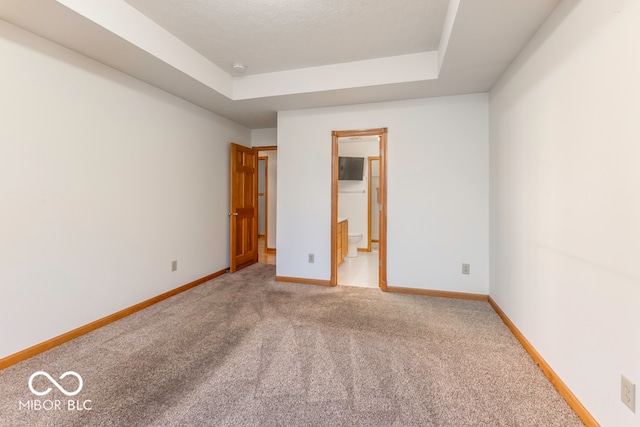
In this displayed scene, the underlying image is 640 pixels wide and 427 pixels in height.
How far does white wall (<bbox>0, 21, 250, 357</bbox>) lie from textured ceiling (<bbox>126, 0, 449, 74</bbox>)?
808mm

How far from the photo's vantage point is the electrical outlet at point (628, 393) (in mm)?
1118

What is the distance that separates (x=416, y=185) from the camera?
3.29 meters

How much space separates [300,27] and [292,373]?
266 centimetres

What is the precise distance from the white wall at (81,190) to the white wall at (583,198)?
3.43m

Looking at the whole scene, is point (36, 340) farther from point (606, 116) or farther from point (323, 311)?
point (606, 116)

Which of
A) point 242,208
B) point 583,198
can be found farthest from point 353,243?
point 583,198

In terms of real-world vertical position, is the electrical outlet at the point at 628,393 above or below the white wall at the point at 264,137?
below

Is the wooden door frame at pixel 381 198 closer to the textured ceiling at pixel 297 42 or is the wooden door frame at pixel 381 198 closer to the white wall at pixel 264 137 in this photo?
the textured ceiling at pixel 297 42

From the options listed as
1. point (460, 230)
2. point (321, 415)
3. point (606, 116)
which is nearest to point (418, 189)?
point (460, 230)

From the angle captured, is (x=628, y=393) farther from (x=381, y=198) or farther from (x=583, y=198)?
(x=381, y=198)

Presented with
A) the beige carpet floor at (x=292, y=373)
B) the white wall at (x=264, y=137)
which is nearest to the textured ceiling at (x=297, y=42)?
the white wall at (x=264, y=137)

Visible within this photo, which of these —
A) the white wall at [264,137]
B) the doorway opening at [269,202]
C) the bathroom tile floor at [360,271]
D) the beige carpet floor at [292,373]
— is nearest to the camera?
the beige carpet floor at [292,373]

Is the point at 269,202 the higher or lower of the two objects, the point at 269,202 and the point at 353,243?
the higher

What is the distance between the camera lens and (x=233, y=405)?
4.90ft
